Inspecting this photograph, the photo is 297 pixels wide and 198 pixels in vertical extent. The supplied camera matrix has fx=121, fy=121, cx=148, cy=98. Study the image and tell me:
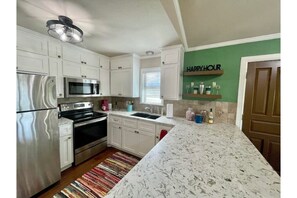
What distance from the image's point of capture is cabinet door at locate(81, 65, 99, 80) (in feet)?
8.51

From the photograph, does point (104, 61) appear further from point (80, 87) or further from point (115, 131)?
point (115, 131)

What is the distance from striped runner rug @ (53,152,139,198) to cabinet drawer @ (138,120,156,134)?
688 mm

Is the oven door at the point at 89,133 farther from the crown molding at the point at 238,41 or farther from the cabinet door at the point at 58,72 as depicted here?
the crown molding at the point at 238,41

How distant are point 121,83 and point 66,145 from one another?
1707 millimetres

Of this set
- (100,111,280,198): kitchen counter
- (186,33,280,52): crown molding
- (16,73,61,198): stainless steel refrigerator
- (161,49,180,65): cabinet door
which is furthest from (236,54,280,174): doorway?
A: (16,73,61,198): stainless steel refrigerator

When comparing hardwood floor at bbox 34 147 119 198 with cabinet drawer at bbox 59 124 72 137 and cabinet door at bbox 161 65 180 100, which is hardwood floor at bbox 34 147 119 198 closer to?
cabinet drawer at bbox 59 124 72 137

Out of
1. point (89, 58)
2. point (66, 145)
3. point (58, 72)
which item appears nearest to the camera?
point (66, 145)

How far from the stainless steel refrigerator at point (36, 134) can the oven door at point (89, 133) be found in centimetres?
42

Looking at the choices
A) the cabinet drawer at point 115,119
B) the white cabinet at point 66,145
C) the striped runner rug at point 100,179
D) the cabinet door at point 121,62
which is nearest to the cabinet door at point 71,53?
the cabinet door at point 121,62

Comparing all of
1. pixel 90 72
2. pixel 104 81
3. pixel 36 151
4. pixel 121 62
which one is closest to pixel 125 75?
pixel 121 62

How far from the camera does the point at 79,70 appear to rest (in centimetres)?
251

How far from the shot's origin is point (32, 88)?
1.45 metres
